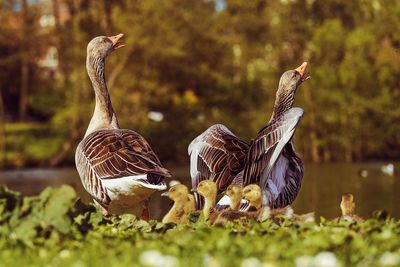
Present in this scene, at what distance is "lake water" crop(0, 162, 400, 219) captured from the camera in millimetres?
24705

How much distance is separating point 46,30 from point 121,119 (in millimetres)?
17334

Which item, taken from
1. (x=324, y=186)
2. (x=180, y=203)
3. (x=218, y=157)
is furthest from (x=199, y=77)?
(x=180, y=203)

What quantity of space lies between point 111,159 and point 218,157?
1.15 meters

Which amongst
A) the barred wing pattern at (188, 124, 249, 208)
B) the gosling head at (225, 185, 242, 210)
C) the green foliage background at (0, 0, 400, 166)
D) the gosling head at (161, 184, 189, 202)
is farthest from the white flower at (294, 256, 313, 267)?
the green foliage background at (0, 0, 400, 166)

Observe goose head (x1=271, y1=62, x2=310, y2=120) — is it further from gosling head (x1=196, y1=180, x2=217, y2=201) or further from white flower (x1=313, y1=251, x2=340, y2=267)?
white flower (x1=313, y1=251, x2=340, y2=267)

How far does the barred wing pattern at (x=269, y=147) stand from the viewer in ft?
32.6

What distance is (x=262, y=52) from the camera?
218ft

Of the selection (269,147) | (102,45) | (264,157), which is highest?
(102,45)

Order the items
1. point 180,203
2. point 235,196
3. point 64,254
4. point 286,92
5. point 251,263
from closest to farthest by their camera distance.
Answer: point 251,263
point 64,254
point 235,196
point 180,203
point 286,92

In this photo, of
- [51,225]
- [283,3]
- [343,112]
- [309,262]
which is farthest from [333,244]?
[283,3]

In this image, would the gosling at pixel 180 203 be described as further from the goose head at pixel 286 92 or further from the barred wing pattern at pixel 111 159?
the goose head at pixel 286 92

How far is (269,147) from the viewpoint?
9953 mm

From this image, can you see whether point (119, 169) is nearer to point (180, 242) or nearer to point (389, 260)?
point (180, 242)

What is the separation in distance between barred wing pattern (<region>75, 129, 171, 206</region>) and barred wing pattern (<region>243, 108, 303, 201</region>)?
0.95 m
